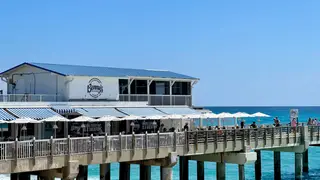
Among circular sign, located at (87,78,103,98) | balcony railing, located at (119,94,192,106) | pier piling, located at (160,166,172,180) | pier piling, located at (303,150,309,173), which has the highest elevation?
circular sign, located at (87,78,103,98)

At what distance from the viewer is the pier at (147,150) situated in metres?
28.9

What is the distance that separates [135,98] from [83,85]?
5.48 metres

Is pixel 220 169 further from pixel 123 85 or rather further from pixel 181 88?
pixel 181 88

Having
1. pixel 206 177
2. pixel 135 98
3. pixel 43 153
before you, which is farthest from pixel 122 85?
pixel 206 177

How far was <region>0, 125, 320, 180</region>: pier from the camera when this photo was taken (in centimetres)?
2892

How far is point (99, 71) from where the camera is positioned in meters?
44.3

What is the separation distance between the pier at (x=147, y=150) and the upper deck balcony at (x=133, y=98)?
487 centimetres

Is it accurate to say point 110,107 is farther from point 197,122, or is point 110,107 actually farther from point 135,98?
point 197,122

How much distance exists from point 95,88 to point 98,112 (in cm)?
368

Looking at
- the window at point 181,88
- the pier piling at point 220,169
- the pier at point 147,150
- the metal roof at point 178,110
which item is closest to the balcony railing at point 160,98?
the window at point 181,88

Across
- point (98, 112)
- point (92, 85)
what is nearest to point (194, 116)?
point (92, 85)

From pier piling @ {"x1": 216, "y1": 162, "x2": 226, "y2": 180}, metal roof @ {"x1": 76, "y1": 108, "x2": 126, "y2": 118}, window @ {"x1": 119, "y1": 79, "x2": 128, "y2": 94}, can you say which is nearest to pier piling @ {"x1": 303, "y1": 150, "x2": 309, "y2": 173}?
pier piling @ {"x1": 216, "y1": 162, "x2": 226, "y2": 180}

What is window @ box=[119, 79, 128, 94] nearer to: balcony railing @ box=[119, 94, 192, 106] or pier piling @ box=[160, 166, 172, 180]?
balcony railing @ box=[119, 94, 192, 106]

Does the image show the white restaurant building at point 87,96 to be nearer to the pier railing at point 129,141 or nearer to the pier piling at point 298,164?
the pier railing at point 129,141
